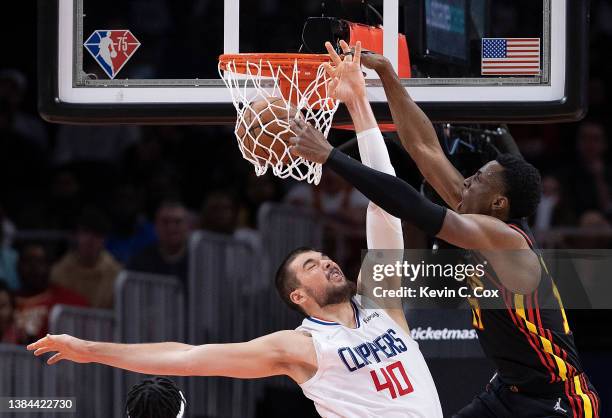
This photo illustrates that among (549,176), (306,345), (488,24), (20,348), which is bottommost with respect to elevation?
(20,348)

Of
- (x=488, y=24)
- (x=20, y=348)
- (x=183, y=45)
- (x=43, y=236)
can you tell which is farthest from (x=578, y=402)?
(x=183, y=45)

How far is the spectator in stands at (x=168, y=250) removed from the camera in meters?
7.86

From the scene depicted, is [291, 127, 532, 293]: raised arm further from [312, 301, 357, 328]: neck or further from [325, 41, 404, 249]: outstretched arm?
[312, 301, 357, 328]: neck

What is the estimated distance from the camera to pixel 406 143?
4914 millimetres

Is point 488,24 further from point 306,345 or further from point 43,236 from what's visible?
point 43,236

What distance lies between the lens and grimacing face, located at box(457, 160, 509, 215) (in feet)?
15.6

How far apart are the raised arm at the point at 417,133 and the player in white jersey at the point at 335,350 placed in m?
0.11

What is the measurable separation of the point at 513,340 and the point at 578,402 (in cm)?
37

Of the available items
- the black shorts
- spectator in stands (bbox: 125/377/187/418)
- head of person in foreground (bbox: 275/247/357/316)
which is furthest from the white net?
the black shorts

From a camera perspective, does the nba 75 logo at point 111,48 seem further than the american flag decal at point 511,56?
Yes

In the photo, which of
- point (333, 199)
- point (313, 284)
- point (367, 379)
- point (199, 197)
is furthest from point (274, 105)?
point (199, 197)

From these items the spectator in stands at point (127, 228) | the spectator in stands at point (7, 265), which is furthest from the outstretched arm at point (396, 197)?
the spectator in stands at point (7, 265)

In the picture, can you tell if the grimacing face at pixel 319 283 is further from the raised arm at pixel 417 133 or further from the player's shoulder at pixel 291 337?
the raised arm at pixel 417 133

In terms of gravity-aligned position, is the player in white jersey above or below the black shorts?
above
